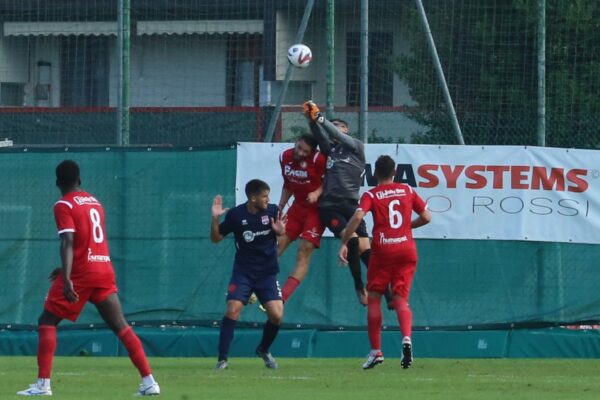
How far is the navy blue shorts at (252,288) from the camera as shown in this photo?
1289 centimetres

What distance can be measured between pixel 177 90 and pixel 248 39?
3.44 ft

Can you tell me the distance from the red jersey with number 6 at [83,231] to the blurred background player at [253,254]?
238cm

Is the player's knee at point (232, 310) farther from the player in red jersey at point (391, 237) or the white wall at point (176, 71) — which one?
the white wall at point (176, 71)

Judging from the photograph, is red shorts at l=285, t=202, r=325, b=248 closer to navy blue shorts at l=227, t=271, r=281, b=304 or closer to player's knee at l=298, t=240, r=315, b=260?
player's knee at l=298, t=240, r=315, b=260

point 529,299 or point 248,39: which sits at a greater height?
point 248,39

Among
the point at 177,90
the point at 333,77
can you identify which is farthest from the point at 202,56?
the point at 333,77

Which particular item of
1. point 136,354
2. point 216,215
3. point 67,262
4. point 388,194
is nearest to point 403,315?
point 388,194

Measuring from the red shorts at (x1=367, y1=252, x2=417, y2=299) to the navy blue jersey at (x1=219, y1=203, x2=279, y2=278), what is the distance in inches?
36.6

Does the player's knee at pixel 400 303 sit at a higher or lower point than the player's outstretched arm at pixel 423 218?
lower

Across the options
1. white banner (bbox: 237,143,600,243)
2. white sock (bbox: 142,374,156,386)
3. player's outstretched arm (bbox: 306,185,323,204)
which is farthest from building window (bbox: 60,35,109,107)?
white sock (bbox: 142,374,156,386)

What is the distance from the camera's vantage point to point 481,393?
10516mm

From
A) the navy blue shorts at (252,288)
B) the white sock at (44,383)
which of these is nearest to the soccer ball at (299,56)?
the navy blue shorts at (252,288)

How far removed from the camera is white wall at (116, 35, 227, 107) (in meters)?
16.5

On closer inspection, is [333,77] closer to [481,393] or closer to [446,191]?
[446,191]
